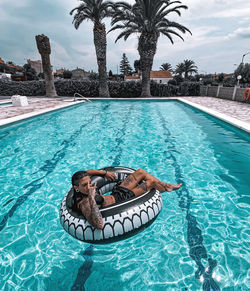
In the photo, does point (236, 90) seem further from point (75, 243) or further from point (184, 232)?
point (75, 243)

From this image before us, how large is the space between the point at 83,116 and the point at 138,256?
399 inches

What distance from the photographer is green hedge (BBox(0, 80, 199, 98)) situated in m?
21.4

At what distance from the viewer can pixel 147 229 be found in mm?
2977

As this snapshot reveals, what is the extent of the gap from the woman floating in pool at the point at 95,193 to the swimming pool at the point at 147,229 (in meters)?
0.64

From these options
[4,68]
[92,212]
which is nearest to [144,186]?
[92,212]

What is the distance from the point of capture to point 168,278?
228 centimetres

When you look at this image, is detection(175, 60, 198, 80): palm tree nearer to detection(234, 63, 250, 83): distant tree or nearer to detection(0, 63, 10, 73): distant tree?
detection(234, 63, 250, 83): distant tree

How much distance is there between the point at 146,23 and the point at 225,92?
9.95m

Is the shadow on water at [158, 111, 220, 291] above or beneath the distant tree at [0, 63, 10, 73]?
beneath

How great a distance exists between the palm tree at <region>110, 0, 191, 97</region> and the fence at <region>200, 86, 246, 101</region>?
6697 mm

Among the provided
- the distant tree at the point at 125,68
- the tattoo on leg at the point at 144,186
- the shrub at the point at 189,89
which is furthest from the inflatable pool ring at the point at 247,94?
the distant tree at the point at 125,68

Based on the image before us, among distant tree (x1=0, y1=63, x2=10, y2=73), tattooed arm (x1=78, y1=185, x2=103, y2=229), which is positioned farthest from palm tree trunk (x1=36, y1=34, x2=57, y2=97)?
distant tree (x1=0, y1=63, x2=10, y2=73)

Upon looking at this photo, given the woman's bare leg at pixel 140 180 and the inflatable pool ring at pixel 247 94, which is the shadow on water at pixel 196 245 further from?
the inflatable pool ring at pixel 247 94

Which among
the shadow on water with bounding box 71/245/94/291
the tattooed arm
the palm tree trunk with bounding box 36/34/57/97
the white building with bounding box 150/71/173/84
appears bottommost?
the shadow on water with bounding box 71/245/94/291
